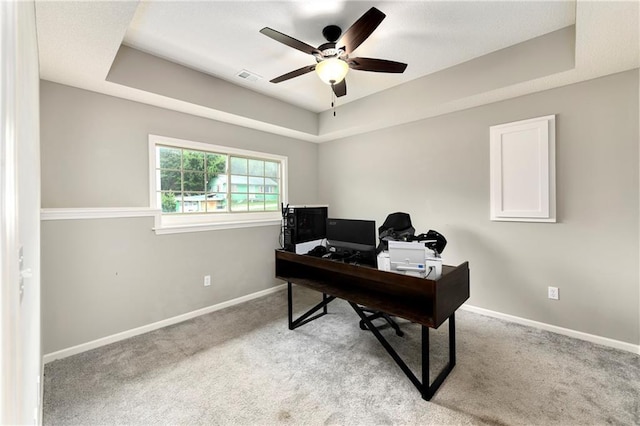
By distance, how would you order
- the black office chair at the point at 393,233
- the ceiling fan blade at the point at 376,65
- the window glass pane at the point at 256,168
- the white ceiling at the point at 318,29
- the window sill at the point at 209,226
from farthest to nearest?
the window glass pane at the point at 256,168, the window sill at the point at 209,226, the black office chair at the point at 393,233, the ceiling fan blade at the point at 376,65, the white ceiling at the point at 318,29

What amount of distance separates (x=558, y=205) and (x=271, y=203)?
11.4 feet

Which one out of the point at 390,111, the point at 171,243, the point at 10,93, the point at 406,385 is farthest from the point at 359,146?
the point at 10,93

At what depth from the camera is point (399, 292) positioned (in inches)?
88.6

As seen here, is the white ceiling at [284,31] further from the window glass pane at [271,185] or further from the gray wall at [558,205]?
the window glass pane at [271,185]

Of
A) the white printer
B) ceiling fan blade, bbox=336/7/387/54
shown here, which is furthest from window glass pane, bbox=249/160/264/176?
the white printer

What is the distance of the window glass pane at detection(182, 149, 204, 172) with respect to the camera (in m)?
3.20

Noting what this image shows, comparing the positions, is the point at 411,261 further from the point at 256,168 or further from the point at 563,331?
the point at 256,168

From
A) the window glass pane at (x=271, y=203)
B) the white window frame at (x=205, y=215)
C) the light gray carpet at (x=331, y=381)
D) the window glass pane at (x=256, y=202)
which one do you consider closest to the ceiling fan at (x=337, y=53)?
the white window frame at (x=205, y=215)

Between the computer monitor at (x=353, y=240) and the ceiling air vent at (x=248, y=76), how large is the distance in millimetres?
1831

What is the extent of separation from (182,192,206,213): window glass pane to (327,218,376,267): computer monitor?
1732 mm

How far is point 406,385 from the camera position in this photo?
6.34 ft

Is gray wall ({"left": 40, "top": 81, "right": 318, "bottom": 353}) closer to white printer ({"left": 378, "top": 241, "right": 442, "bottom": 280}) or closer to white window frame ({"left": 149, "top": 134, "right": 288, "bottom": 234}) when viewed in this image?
white window frame ({"left": 149, "top": 134, "right": 288, "bottom": 234})

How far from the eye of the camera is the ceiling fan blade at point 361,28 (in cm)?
A: 162

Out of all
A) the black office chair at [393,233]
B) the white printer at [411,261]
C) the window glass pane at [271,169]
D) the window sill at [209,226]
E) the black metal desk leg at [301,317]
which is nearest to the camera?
the white printer at [411,261]
